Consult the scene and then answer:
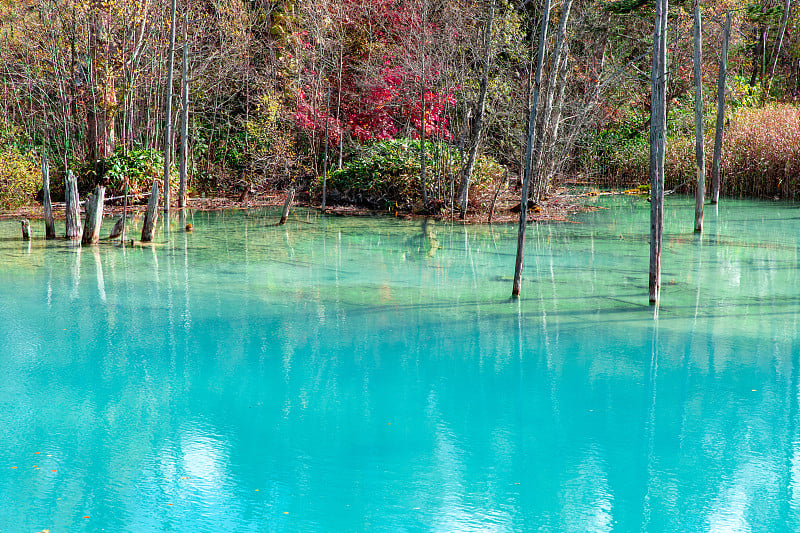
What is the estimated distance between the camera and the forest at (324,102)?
56.4 feet

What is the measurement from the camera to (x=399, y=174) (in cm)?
1772

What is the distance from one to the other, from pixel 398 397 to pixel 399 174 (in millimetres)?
12258

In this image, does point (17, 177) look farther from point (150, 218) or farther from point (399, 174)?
point (399, 174)

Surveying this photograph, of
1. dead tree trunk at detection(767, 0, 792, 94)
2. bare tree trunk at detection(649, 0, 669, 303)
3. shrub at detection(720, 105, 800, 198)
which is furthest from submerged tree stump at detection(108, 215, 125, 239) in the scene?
dead tree trunk at detection(767, 0, 792, 94)

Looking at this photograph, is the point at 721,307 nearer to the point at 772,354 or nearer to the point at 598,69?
the point at 772,354

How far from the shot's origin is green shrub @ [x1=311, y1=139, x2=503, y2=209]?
17.2 meters

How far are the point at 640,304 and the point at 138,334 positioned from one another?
541 centimetres

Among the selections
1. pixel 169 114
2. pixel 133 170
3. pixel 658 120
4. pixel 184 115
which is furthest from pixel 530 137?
pixel 133 170

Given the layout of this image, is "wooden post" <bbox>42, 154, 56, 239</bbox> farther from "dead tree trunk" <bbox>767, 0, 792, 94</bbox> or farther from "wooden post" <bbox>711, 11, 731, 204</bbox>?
"dead tree trunk" <bbox>767, 0, 792, 94</bbox>

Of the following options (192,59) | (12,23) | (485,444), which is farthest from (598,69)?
(485,444)

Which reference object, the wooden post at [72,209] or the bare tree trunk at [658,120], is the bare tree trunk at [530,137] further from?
the wooden post at [72,209]

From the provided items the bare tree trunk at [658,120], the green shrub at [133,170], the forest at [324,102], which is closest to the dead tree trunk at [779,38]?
the forest at [324,102]

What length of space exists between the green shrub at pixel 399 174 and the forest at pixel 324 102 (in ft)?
0.15

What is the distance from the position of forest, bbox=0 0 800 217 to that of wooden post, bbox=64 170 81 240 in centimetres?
364
